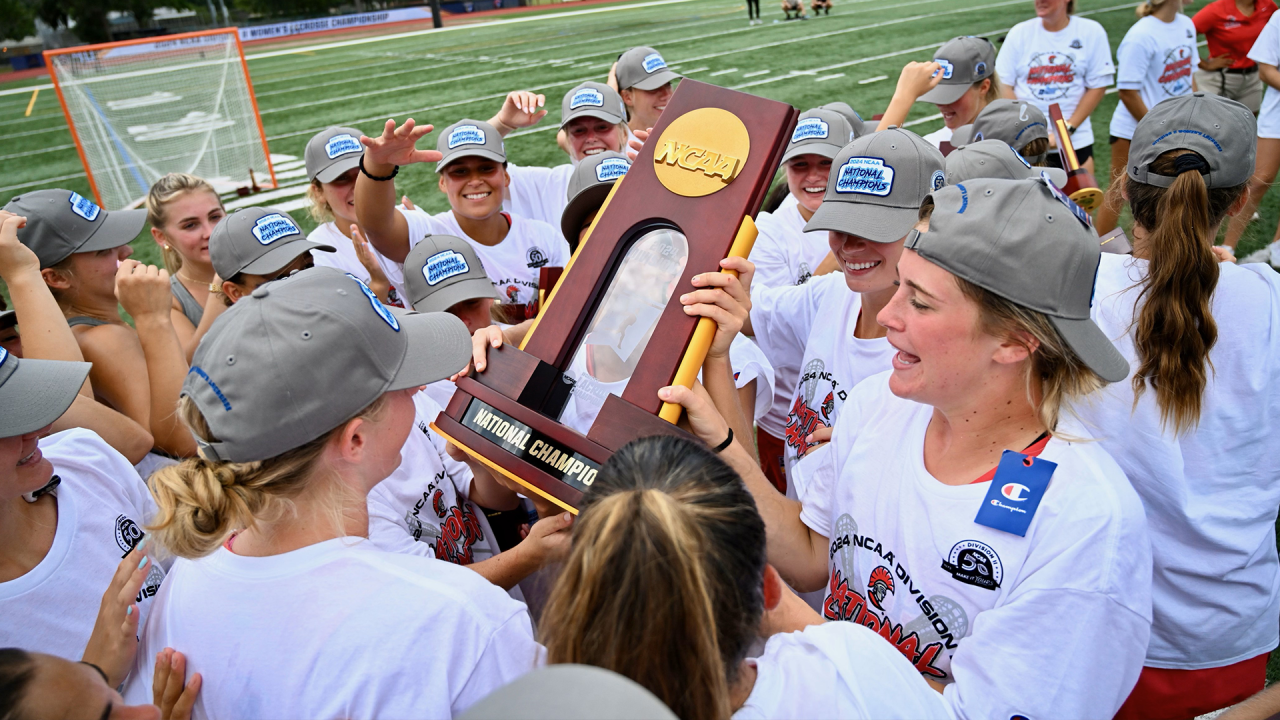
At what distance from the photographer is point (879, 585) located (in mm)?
1555

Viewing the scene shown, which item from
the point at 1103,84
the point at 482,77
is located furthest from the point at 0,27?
the point at 1103,84

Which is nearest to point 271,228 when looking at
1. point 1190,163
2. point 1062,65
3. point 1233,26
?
point 1190,163

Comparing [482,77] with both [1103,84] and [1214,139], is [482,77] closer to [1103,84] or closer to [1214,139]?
[1103,84]

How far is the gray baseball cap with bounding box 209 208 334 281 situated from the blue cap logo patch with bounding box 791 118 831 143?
6.52ft

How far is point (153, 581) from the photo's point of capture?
6.31 ft

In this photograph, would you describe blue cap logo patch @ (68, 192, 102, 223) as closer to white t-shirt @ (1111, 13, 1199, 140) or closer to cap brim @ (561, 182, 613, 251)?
cap brim @ (561, 182, 613, 251)

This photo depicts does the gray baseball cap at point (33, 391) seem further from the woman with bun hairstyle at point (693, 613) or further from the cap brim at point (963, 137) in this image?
the cap brim at point (963, 137)

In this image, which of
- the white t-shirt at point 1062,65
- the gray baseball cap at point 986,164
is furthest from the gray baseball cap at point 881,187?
the white t-shirt at point 1062,65

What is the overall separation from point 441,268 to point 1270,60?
5654 mm

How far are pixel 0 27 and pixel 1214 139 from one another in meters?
45.1

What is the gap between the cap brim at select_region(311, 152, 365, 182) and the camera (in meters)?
3.72

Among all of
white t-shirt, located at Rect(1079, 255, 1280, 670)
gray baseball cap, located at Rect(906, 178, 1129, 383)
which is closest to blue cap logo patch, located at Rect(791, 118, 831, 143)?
white t-shirt, located at Rect(1079, 255, 1280, 670)

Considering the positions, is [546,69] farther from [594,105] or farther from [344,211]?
[344,211]

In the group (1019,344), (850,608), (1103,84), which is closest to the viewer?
(1019,344)
